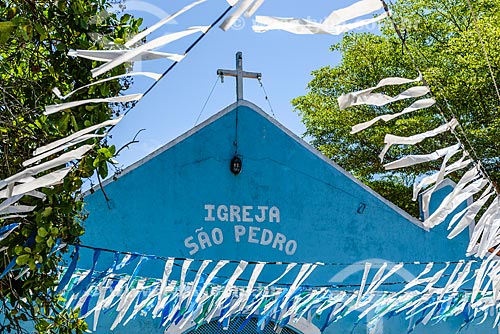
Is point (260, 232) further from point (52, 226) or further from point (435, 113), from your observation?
point (435, 113)

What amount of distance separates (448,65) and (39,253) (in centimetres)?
→ 2032

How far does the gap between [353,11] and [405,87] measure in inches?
798

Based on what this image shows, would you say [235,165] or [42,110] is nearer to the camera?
[42,110]

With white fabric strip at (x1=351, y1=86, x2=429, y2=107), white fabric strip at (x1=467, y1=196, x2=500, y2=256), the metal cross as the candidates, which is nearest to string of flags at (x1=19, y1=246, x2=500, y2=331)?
white fabric strip at (x1=467, y1=196, x2=500, y2=256)

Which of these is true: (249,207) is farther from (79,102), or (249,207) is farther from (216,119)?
(79,102)

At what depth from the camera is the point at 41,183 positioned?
2859mm

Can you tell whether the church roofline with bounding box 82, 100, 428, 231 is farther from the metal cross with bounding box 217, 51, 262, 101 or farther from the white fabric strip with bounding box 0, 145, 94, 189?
the white fabric strip with bounding box 0, 145, 94, 189

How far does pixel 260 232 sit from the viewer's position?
994cm

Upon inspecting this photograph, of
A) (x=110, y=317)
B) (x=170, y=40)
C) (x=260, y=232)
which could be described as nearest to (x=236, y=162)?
(x=260, y=232)

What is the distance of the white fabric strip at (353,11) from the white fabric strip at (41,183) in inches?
49.9

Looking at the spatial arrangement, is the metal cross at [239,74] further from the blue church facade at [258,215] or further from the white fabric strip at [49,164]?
the white fabric strip at [49,164]

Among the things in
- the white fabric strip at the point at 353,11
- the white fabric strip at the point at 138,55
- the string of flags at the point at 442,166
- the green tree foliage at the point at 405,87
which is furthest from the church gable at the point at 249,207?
the green tree foliage at the point at 405,87

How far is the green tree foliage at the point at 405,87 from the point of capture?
20.7 m

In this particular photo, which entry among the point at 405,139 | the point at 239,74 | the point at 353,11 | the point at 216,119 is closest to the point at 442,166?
the point at 405,139
